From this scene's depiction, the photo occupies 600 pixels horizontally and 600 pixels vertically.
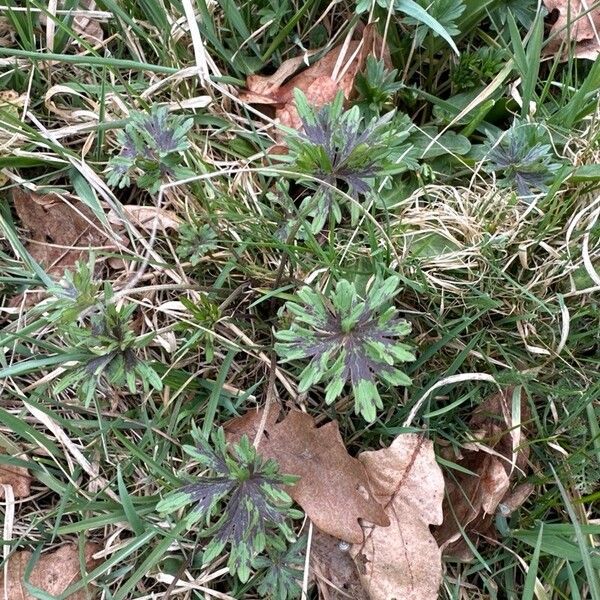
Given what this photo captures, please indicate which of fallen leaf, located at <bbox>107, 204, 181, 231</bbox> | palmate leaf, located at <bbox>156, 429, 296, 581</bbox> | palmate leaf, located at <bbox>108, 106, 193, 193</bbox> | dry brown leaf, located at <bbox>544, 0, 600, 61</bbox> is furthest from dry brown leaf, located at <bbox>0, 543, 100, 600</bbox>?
dry brown leaf, located at <bbox>544, 0, 600, 61</bbox>

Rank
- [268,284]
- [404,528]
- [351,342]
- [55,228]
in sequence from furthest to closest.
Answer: [55,228] < [268,284] < [404,528] < [351,342]

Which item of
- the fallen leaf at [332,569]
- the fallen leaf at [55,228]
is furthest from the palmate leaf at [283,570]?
the fallen leaf at [55,228]

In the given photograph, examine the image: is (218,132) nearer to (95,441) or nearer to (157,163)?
(157,163)

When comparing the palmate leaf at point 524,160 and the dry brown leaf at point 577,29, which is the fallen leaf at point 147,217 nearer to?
the palmate leaf at point 524,160

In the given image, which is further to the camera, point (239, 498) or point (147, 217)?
point (147, 217)

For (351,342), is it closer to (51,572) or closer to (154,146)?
(154,146)

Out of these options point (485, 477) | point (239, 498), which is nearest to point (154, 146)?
point (239, 498)
